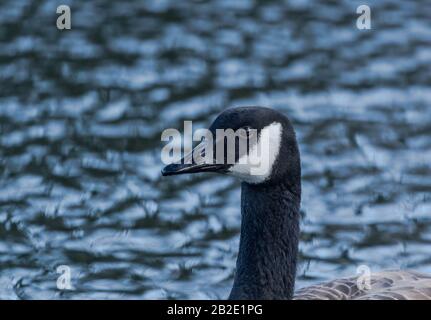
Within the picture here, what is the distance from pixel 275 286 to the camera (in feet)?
26.7

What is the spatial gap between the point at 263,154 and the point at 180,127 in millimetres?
4215

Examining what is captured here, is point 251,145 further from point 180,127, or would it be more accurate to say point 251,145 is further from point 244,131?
point 180,127

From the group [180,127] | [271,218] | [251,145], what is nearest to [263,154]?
[251,145]

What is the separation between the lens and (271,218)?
8062mm

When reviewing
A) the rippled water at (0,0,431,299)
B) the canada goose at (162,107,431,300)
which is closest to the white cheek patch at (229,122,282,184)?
the canada goose at (162,107,431,300)

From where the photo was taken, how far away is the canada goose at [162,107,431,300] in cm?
784

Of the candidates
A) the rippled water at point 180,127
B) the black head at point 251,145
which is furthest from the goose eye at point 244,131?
the rippled water at point 180,127

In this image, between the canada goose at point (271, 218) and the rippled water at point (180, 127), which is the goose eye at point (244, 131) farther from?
the rippled water at point (180, 127)

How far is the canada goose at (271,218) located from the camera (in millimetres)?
7844

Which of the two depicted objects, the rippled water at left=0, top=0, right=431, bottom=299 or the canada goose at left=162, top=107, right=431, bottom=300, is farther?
the rippled water at left=0, top=0, right=431, bottom=299

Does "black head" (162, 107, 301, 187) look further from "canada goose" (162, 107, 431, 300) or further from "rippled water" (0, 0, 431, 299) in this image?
"rippled water" (0, 0, 431, 299)

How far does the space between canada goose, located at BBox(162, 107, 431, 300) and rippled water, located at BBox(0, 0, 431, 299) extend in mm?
1497
